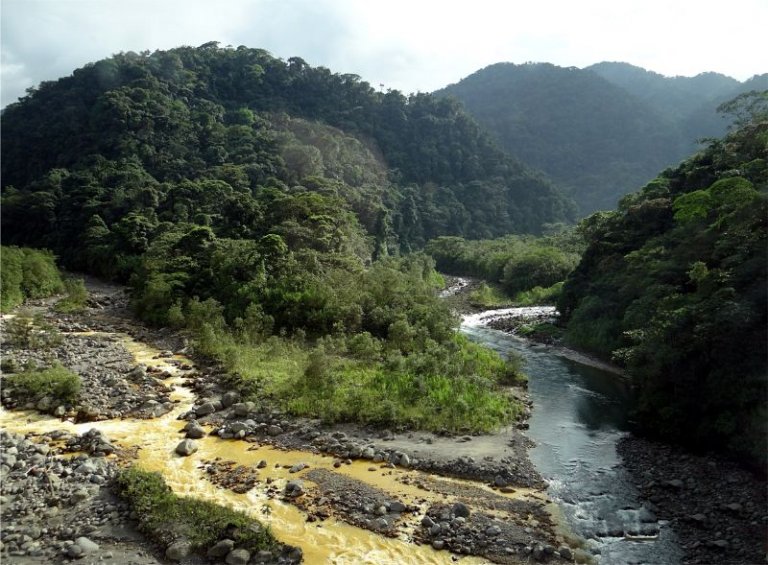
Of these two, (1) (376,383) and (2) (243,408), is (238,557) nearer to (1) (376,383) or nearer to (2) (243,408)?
Answer: (2) (243,408)

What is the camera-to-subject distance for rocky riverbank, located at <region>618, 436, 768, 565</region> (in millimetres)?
12586

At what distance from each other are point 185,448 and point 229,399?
4.23m

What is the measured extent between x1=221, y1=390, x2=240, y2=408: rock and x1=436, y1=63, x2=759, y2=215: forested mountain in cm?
11895

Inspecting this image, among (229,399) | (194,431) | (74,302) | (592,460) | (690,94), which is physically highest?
(690,94)

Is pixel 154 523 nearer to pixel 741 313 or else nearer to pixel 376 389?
pixel 376 389

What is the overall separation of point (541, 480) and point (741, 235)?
511 inches

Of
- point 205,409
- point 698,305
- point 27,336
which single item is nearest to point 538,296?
point 698,305

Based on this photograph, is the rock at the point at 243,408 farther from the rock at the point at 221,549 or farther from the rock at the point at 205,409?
the rock at the point at 221,549

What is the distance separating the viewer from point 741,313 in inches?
652

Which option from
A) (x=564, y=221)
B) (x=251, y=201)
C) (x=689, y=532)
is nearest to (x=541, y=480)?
(x=689, y=532)

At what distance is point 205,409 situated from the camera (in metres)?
19.8

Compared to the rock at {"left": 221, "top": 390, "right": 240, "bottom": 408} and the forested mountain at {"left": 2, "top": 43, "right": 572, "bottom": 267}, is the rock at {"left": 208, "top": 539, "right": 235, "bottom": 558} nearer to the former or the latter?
the rock at {"left": 221, "top": 390, "right": 240, "bottom": 408}

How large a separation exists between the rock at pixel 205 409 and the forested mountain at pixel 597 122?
394ft

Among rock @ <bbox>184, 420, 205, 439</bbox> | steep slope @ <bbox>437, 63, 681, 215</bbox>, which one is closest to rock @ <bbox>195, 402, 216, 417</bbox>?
rock @ <bbox>184, 420, 205, 439</bbox>
